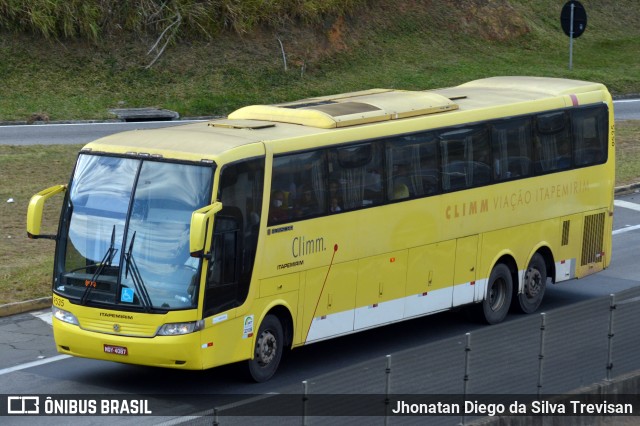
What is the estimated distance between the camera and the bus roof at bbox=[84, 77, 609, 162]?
14.9 meters

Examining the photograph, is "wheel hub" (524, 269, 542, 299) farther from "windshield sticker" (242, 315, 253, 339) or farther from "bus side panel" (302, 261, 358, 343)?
"windshield sticker" (242, 315, 253, 339)

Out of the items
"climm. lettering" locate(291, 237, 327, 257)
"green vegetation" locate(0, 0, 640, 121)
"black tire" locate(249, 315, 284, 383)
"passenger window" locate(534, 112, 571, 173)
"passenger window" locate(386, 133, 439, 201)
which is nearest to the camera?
"black tire" locate(249, 315, 284, 383)

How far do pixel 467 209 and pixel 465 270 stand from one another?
87 centimetres

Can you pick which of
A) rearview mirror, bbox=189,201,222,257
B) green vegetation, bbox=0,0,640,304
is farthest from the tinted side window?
green vegetation, bbox=0,0,640,304

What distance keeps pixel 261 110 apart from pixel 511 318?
17.1 ft

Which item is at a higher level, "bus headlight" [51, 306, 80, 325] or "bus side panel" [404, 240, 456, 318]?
"bus headlight" [51, 306, 80, 325]

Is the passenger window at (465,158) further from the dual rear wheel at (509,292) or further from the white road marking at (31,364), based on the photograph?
the white road marking at (31,364)

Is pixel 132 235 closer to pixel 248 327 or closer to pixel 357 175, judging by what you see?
pixel 248 327

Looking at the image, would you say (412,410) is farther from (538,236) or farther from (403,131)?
(538,236)

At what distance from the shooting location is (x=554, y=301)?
67.2ft

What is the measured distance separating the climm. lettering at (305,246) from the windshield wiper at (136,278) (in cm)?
203

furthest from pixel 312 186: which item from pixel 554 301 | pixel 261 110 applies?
pixel 554 301

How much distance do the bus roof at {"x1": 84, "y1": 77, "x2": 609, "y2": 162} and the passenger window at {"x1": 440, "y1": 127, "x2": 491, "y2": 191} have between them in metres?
0.33

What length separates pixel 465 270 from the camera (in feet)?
59.3
